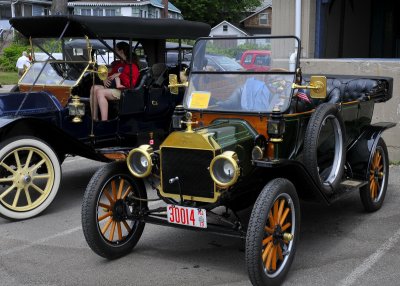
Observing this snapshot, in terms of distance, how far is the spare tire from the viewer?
440 cm

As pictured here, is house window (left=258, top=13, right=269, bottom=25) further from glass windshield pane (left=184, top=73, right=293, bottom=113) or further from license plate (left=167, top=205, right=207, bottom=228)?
license plate (left=167, top=205, right=207, bottom=228)

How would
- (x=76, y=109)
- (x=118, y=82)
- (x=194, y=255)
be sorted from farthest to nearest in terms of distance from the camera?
(x=118, y=82) → (x=76, y=109) → (x=194, y=255)

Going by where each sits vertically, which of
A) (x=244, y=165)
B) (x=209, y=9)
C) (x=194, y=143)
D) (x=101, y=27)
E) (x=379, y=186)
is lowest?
(x=379, y=186)

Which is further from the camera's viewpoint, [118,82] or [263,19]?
[263,19]

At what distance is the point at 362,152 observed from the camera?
18.1 feet

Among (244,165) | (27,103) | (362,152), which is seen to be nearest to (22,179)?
(27,103)

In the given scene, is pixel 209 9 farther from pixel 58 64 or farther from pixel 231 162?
pixel 231 162

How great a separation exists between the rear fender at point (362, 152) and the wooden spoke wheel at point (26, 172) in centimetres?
301

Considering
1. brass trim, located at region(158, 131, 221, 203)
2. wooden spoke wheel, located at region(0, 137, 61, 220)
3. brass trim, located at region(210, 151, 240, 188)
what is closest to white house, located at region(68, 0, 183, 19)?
wooden spoke wheel, located at region(0, 137, 61, 220)

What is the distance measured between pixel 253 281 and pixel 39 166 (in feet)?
9.76

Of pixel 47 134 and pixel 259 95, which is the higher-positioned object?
pixel 259 95

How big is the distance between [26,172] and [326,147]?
9.92 ft

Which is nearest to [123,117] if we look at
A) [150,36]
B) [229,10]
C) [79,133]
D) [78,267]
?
[79,133]

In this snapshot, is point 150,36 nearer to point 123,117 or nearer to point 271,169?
point 123,117
